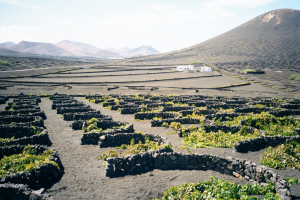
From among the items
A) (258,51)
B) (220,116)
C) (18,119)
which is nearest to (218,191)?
(220,116)

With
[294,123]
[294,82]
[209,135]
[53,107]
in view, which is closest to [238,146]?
[209,135]

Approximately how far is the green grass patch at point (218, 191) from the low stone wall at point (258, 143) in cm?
619

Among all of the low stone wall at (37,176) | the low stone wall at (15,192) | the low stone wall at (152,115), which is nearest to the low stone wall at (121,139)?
the low stone wall at (37,176)

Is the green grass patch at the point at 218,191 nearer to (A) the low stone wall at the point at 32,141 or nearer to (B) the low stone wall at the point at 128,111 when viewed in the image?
(A) the low stone wall at the point at 32,141

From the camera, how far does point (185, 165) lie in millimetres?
13422

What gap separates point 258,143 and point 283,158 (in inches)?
124

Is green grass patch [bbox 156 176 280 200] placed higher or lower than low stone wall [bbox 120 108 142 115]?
higher

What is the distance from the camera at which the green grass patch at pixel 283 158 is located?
12898 mm

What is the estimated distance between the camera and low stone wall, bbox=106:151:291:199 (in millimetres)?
11594

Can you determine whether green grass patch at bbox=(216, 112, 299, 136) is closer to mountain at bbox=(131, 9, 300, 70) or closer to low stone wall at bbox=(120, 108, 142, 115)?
low stone wall at bbox=(120, 108, 142, 115)

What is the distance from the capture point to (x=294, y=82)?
266ft

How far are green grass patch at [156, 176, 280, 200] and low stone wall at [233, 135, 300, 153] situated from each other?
6.19 m

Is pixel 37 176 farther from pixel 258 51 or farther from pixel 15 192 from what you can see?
pixel 258 51

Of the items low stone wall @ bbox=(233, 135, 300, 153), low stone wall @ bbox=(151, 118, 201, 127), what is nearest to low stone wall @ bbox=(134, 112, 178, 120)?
low stone wall @ bbox=(151, 118, 201, 127)
